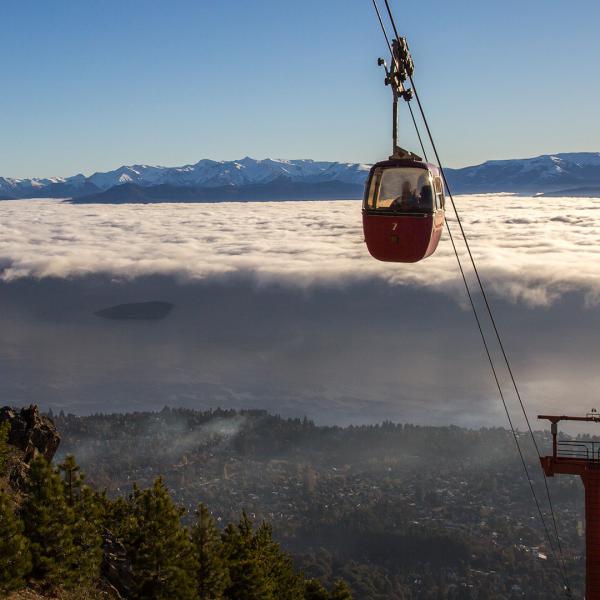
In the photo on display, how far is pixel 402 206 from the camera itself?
39906 millimetres

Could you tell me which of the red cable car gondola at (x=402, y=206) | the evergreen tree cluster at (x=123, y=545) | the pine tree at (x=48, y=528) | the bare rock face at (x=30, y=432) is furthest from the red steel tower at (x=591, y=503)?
the bare rock face at (x=30, y=432)

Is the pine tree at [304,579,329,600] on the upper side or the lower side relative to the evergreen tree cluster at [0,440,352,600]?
lower

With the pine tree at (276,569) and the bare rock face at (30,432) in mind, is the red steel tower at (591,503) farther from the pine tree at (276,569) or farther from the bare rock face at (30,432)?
the bare rock face at (30,432)

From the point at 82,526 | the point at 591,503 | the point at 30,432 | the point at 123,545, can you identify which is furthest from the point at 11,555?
the point at 591,503

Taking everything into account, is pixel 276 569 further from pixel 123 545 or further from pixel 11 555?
pixel 11 555

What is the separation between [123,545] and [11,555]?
1828 cm

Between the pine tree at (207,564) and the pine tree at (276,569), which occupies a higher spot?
the pine tree at (207,564)

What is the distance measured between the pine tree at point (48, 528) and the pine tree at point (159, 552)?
8.67m

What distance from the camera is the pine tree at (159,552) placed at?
53500 millimetres

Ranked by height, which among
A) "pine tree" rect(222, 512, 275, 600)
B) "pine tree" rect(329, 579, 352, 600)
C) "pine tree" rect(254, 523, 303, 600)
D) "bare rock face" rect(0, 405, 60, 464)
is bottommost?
"pine tree" rect(329, 579, 352, 600)

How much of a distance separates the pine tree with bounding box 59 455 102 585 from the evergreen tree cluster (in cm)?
6

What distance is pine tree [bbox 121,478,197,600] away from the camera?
53500 mm

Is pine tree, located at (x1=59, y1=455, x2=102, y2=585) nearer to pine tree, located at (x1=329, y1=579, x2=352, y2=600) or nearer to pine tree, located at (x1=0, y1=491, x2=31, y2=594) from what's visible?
pine tree, located at (x1=0, y1=491, x2=31, y2=594)

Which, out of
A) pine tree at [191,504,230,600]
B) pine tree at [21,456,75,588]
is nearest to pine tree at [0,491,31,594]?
pine tree at [21,456,75,588]
